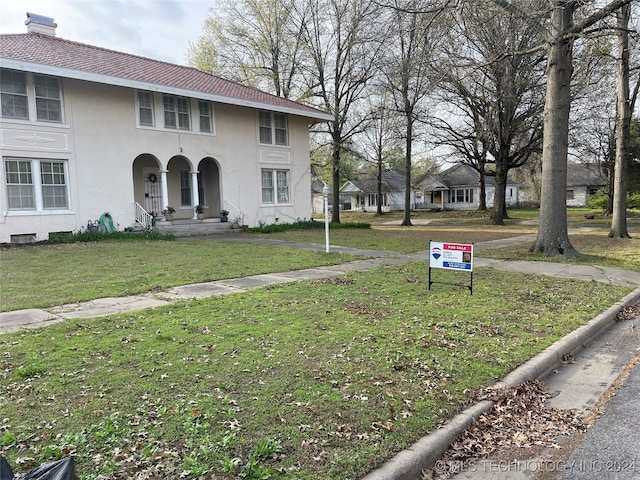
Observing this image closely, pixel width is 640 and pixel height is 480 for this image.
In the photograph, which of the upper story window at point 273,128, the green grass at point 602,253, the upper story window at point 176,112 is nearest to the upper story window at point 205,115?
the upper story window at point 176,112

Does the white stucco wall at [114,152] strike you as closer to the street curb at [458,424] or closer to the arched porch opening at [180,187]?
the arched porch opening at [180,187]

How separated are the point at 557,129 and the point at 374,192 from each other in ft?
141

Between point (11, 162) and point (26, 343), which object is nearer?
point (26, 343)

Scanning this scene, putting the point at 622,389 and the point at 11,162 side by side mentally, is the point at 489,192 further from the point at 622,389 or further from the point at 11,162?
the point at 622,389

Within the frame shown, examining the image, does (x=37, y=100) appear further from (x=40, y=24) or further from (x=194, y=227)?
(x=194, y=227)

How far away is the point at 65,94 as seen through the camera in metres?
16.4

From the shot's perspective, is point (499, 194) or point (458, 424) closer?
point (458, 424)

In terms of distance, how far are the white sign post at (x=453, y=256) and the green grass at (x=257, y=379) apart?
0.78m

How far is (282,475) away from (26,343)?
12.4 ft

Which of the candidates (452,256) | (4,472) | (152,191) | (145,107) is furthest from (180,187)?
(4,472)

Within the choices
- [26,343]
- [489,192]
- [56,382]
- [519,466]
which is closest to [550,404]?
[519,466]

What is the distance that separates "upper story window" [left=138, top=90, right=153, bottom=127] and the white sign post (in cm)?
1534

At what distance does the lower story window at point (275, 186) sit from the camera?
2366 centimetres

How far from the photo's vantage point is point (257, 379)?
3994mm
